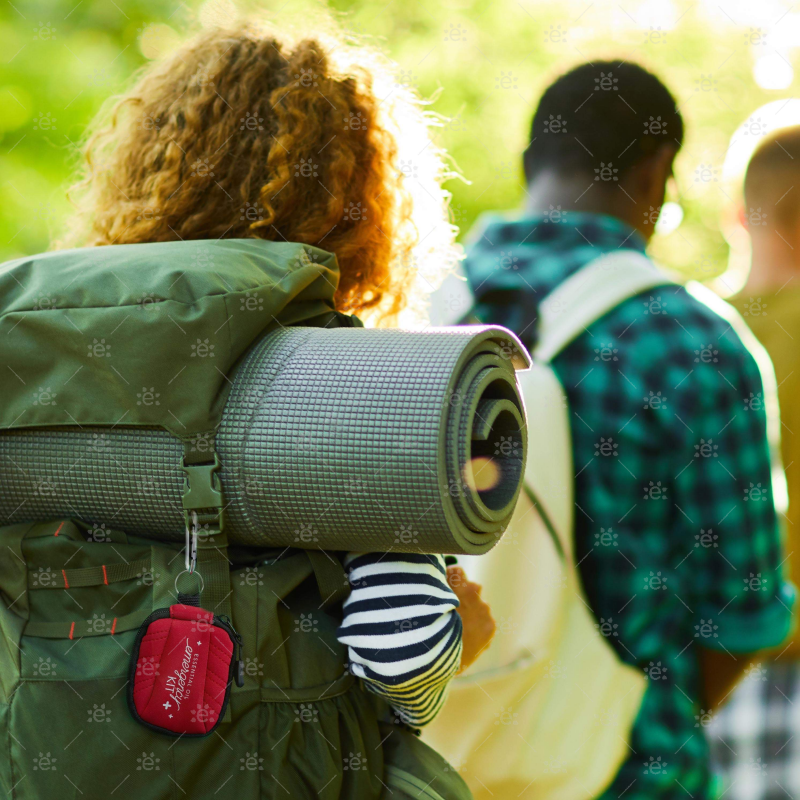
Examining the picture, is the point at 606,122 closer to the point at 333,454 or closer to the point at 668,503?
the point at 668,503

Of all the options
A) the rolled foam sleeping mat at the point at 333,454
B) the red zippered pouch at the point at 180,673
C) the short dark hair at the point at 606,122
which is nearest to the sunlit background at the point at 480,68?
the short dark hair at the point at 606,122

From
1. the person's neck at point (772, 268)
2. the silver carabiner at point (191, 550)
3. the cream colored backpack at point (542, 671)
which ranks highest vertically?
the silver carabiner at point (191, 550)

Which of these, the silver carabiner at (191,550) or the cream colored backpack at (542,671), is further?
the cream colored backpack at (542,671)

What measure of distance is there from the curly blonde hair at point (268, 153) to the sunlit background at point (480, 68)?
2.82 m

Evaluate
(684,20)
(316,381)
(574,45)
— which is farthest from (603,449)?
(684,20)

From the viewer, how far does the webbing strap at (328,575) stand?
1.26 meters

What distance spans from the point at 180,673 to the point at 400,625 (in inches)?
A: 12.0

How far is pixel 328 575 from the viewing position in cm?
126

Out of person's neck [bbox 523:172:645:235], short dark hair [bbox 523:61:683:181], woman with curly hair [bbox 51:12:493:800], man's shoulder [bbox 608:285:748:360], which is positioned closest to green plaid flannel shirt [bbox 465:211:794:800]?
man's shoulder [bbox 608:285:748:360]

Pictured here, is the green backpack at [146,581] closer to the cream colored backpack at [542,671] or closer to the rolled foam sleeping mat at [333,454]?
the rolled foam sleeping mat at [333,454]

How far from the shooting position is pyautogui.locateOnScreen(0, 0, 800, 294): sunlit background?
5090 millimetres

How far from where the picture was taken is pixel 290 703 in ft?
4.07

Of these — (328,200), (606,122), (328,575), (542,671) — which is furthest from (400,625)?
(606,122)

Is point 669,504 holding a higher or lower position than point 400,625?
lower
